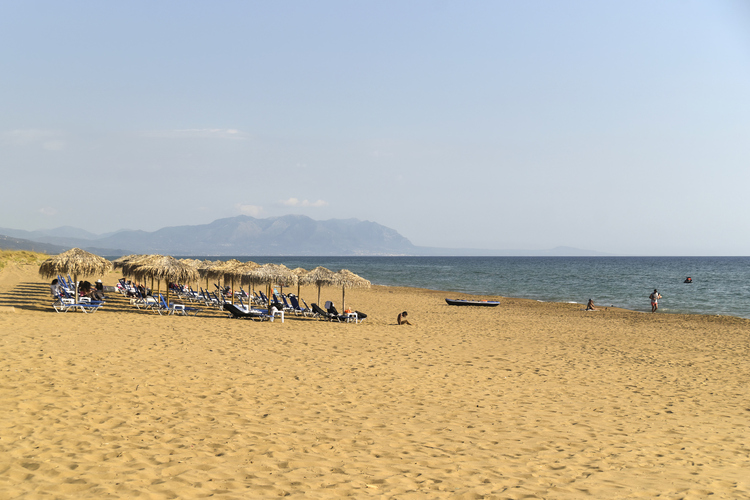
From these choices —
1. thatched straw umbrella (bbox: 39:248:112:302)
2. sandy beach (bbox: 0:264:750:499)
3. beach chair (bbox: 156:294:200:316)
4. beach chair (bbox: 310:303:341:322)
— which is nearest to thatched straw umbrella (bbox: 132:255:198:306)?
beach chair (bbox: 156:294:200:316)

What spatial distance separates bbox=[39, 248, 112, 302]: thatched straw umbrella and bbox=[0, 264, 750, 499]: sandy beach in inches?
114

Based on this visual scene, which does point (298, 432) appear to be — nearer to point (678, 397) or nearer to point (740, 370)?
point (678, 397)

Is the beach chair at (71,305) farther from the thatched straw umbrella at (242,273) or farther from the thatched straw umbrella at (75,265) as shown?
the thatched straw umbrella at (242,273)

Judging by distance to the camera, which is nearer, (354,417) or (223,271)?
(354,417)

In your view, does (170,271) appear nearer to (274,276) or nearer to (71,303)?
(71,303)

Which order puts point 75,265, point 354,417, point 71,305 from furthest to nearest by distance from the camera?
1. point 75,265
2. point 71,305
3. point 354,417

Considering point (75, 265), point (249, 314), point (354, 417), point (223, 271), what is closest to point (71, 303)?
point (75, 265)

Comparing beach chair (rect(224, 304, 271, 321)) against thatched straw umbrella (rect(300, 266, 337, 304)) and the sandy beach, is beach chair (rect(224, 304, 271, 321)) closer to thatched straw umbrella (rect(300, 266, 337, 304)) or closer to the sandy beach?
thatched straw umbrella (rect(300, 266, 337, 304))

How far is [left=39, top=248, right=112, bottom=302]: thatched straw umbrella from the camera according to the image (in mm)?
14391

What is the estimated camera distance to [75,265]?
14.4 meters

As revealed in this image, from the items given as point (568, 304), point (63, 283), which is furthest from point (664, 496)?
point (568, 304)

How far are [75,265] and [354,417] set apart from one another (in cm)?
1243

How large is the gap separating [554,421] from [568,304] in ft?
72.1

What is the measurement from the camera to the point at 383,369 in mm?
8406
